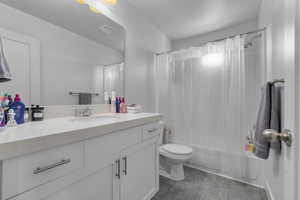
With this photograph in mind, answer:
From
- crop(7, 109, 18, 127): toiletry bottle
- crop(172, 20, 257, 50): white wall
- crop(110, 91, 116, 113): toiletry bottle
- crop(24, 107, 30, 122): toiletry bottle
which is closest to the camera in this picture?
crop(7, 109, 18, 127): toiletry bottle

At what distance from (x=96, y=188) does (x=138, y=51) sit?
69.1 inches

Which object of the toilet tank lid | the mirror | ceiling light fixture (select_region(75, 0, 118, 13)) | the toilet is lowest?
the toilet

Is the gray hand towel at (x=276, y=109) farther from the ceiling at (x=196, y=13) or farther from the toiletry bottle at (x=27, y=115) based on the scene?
the toiletry bottle at (x=27, y=115)

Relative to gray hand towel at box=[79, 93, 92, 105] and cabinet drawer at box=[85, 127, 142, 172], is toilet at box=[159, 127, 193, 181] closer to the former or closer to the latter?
cabinet drawer at box=[85, 127, 142, 172]

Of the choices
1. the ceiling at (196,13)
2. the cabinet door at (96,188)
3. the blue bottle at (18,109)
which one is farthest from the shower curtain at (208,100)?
the blue bottle at (18,109)

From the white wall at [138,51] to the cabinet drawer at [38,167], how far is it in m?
1.21

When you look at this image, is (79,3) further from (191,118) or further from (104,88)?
(191,118)

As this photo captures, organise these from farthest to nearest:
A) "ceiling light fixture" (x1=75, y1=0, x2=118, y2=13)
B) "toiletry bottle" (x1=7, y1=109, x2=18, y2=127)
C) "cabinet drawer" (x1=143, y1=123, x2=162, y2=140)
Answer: "ceiling light fixture" (x1=75, y1=0, x2=118, y2=13) → "cabinet drawer" (x1=143, y1=123, x2=162, y2=140) → "toiletry bottle" (x1=7, y1=109, x2=18, y2=127)

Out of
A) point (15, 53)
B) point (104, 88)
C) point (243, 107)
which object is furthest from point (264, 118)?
point (15, 53)

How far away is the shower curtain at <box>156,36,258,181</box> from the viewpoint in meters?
1.73

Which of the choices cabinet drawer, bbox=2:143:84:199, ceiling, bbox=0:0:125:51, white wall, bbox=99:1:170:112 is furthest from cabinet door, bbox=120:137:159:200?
ceiling, bbox=0:0:125:51

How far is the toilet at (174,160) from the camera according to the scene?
170 cm

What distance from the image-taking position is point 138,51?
2039mm

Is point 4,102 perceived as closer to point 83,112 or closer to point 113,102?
point 83,112
